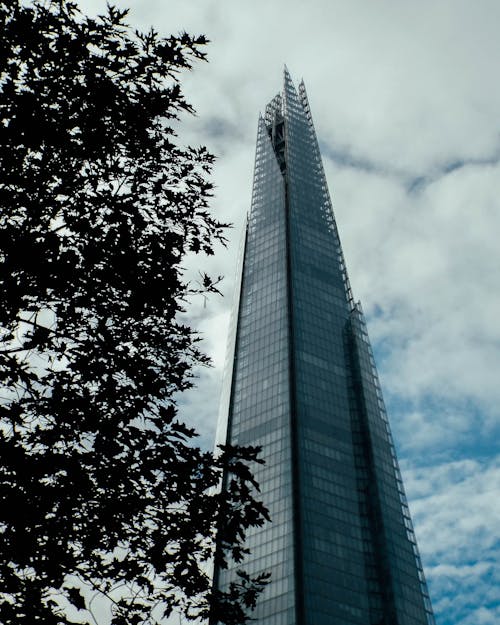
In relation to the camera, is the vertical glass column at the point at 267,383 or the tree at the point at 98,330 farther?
the vertical glass column at the point at 267,383

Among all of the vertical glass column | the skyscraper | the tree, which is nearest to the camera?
the tree

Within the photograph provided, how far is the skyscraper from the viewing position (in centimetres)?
9056

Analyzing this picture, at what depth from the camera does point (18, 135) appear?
12180 mm

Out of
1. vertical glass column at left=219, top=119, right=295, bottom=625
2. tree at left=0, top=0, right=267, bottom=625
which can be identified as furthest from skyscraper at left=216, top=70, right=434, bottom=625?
tree at left=0, top=0, right=267, bottom=625

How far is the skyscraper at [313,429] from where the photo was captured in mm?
90562

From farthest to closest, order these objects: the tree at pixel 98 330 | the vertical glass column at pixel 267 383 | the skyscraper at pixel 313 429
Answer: the skyscraper at pixel 313 429, the vertical glass column at pixel 267 383, the tree at pixel 98 330

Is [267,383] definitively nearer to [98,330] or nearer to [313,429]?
[313,429]

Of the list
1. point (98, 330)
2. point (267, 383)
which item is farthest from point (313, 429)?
point (98, 330)

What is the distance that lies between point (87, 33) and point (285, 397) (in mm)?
97836

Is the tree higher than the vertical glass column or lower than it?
lower

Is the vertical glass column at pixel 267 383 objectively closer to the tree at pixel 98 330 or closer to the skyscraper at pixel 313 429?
the skyscraper at pixel 313 429

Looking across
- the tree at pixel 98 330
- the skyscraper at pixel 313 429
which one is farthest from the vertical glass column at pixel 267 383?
the tree at pixel 98 330

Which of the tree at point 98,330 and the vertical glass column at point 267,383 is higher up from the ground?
the vertical glass column at point 267,383

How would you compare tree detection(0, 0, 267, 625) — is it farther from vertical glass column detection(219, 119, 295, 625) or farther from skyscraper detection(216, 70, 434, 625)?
skyscraper detection(216, 70, 434, 625)
